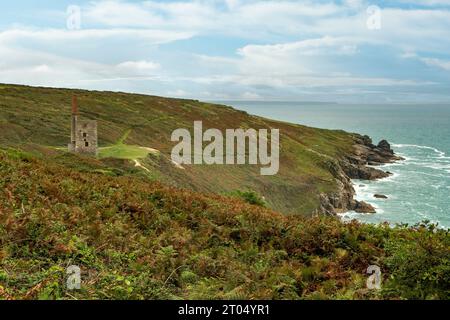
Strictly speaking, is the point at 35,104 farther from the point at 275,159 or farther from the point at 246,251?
the point at 246,251

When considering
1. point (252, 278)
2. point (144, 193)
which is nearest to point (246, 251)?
point (252, 278)

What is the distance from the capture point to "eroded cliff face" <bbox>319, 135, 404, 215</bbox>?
65688 mm

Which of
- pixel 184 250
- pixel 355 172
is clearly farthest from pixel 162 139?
pixel 184 250

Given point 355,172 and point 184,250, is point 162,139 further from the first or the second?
point 184,250

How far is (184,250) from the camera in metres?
11.4

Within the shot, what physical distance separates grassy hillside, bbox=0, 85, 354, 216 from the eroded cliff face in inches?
76.8

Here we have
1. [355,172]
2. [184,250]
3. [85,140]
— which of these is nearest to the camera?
[184,250]

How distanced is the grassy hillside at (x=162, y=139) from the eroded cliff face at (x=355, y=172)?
1951 mm

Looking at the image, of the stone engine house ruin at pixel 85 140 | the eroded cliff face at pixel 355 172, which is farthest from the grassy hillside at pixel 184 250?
the eroded cliff face at pixel 355 172

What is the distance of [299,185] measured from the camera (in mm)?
68500

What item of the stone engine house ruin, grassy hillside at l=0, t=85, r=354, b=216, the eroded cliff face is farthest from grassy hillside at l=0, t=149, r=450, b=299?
the eroded cliff face

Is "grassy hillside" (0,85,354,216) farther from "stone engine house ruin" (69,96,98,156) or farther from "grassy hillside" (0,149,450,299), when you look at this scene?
"grassy hillside" (0,149,450,299)

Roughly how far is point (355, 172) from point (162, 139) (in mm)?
44526

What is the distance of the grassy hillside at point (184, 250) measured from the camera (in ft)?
26.7
